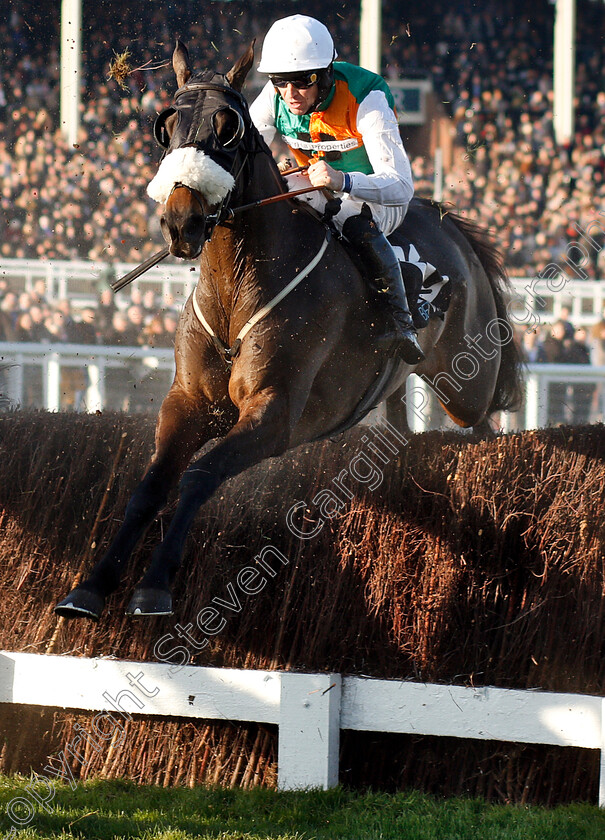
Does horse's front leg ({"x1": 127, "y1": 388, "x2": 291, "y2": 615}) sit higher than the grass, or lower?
higher

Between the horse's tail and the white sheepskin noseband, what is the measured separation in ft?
8.98

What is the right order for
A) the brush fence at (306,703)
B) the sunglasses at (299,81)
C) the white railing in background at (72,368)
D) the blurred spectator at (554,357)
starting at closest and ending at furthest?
1. the brush fence at (306,703)
2. the sunglasses at (299,81)
3. the white railing in background at (72,368)
4. the blurred spectator at (554,357)

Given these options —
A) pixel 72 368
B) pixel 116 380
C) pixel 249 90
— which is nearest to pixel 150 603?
pixel 116 380

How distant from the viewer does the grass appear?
265 cm

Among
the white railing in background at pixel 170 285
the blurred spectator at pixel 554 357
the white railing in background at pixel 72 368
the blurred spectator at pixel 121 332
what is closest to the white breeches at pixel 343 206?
the white railing in background at pixel 170 285

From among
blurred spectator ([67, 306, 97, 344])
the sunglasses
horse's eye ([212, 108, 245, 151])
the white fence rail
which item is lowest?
the white fence rail

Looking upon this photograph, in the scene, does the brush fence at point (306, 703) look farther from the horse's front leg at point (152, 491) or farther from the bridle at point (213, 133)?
the bridle at point (213, 133)

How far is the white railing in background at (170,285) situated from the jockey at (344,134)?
4.19 m

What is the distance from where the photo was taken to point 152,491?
3.16m

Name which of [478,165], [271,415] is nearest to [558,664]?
[271,415]

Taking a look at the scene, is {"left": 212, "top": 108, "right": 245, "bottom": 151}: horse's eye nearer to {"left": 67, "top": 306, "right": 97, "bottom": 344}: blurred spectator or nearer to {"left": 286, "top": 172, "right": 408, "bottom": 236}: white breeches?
{"left": 286, "top": 172, "right": 408, "bottom": 236}: white breeches

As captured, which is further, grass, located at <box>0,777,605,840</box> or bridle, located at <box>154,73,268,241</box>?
bridle, located at <box>154,73,268,241</box>

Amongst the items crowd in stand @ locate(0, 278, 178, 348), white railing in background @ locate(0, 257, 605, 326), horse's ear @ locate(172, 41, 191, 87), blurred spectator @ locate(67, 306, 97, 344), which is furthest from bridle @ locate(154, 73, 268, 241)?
blurred spectator @ locate(67, 306, 97, 344)

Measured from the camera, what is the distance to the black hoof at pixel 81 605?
108 inches
